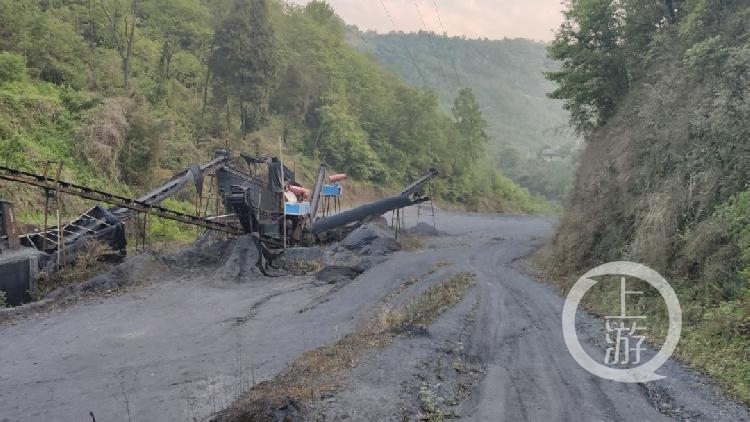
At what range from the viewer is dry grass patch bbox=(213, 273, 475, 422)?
7.16m

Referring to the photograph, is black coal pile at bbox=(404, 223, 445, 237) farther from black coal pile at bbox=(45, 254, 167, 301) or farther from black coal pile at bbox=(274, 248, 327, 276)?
black coal pile at bbox=(45, 254, 167, 301)

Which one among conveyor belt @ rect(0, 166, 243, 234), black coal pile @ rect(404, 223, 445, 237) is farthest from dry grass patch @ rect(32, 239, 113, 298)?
black coal pile @ rect(404, 223, 445, 237)

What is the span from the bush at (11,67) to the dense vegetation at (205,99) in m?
0.05

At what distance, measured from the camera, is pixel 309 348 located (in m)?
11.8

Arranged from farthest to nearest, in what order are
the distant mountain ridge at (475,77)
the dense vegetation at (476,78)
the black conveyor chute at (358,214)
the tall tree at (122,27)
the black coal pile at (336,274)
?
the distant mountain ridge at (475,77), the dense vegetation at (476,78), the tall tree at (122,27), the black conveyor chute at (358,214), the black coal pile at (336,274)

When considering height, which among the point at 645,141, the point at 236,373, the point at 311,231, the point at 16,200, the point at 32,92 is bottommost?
the point at 236,373

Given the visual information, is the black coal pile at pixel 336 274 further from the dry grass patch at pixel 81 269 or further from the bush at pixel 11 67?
the bush at pixel 11 67

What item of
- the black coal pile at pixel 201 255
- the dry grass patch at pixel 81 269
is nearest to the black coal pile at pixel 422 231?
the black coal pile at pixel 201 255

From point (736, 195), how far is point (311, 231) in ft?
60.0

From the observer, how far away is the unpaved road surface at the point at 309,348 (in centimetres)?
820

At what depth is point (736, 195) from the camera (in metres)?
12.2

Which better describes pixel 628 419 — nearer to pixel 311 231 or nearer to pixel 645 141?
pixel 645 141

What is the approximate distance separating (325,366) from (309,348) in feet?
8.41

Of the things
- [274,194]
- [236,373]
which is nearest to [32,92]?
[274,194]
